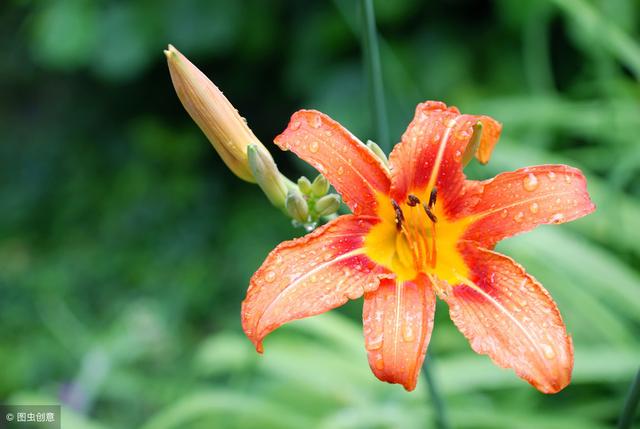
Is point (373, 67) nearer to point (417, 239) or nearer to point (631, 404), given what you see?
point (417, 239)

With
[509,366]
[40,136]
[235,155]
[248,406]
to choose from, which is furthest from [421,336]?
[40,136]

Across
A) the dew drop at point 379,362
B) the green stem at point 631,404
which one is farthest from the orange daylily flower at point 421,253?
the green stem at point 631,404

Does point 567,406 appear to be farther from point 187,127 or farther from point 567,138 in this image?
point 187,127

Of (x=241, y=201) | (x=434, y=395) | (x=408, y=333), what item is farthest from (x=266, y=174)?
(x=241, y=201)

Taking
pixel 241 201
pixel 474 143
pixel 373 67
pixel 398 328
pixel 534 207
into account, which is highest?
pixel 241 201

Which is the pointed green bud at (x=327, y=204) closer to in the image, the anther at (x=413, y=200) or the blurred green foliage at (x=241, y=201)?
the anther at (x=413, y=200)

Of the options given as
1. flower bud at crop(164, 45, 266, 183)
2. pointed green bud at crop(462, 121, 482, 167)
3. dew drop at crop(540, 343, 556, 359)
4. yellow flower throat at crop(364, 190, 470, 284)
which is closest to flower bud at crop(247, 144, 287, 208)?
flower bud at crop(164, 45, 266, 183)
